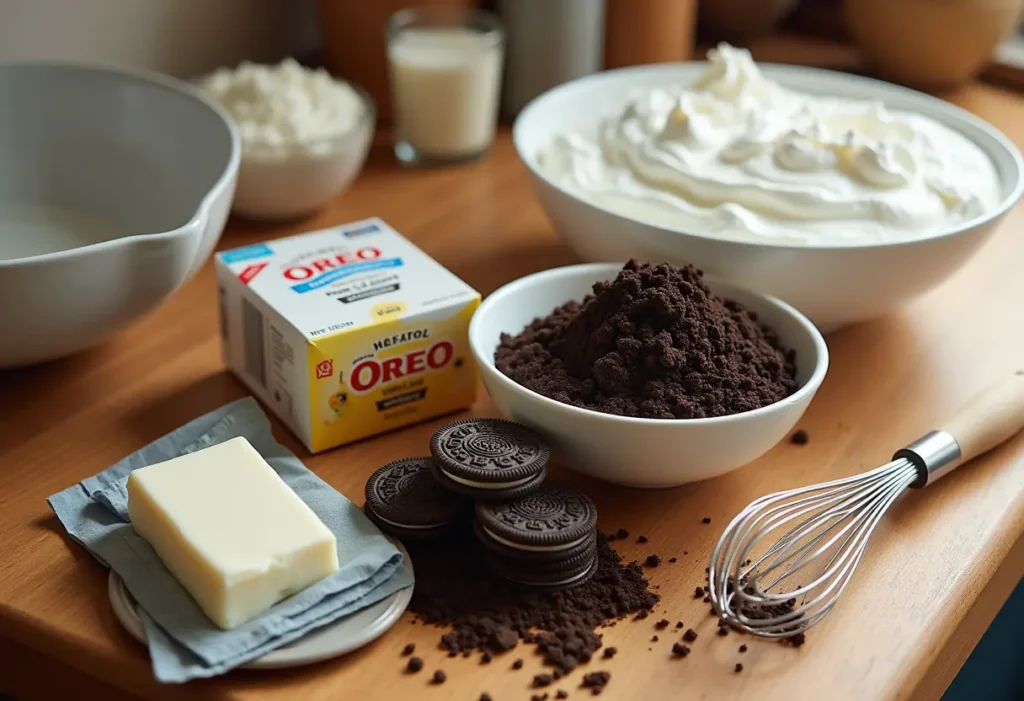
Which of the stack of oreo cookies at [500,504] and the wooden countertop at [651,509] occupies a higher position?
the stack of oreo cookies at [500,504]

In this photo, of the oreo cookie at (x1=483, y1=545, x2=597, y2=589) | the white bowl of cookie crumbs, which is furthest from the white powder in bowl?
the oreo cookie at (x1=483, y1=545, x2=597, y2=589)

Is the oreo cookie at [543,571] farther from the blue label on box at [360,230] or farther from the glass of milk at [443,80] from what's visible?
the glass of milk at [443,80]

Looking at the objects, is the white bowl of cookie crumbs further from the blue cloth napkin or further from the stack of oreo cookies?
the stack of oreo cookies

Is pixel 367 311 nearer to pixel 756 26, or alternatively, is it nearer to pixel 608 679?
pixel 608 679

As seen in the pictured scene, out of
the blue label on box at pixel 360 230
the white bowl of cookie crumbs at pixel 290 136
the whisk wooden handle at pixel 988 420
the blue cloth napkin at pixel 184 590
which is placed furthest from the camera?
the white bowl of cookie crumbs at pixel 290 136

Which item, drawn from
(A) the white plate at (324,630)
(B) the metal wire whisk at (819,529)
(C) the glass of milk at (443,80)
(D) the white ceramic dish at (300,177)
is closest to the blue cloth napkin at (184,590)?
(A) the white plate at (324,630)

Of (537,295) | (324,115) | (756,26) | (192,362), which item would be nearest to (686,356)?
(537,295)

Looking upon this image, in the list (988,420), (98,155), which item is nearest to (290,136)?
(98,155)

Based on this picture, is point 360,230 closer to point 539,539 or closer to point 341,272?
point 341,272
